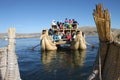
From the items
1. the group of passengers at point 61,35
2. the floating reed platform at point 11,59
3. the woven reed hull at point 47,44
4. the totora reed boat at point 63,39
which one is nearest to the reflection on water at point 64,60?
the woven reed hull at point 47,44

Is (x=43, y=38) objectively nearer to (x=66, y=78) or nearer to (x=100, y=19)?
(x=66, y=78)

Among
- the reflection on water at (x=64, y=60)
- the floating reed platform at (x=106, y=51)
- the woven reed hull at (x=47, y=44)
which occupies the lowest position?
the reflection on water at (x=64, y=60)

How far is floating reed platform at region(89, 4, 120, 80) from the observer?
6695mm

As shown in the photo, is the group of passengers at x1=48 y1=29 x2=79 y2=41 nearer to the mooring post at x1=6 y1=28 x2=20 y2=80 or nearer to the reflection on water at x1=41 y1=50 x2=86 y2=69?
the reflection on water at x1=41 y1=50 x2=86 y2=69

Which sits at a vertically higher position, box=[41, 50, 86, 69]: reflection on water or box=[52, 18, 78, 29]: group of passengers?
box=[52, 18, 78, 29]: group of passengers

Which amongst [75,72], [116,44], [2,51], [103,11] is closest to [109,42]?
[116,44]

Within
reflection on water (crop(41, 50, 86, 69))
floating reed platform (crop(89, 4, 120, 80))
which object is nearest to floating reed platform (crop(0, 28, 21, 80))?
floating reed platform (crop(89, 4, 120, 80))

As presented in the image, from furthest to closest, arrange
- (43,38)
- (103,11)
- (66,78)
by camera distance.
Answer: (43,38) < (66,78) < (103,11)

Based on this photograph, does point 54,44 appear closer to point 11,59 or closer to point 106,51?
point 11,59

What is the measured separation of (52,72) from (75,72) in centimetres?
153

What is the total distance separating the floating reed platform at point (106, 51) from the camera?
670cm

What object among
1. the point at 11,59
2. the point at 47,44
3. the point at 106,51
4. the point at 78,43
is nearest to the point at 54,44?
the point at 47,44

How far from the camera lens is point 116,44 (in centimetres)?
686

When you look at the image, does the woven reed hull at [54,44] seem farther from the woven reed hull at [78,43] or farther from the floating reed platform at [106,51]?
the floating reed platform at [106,51]
